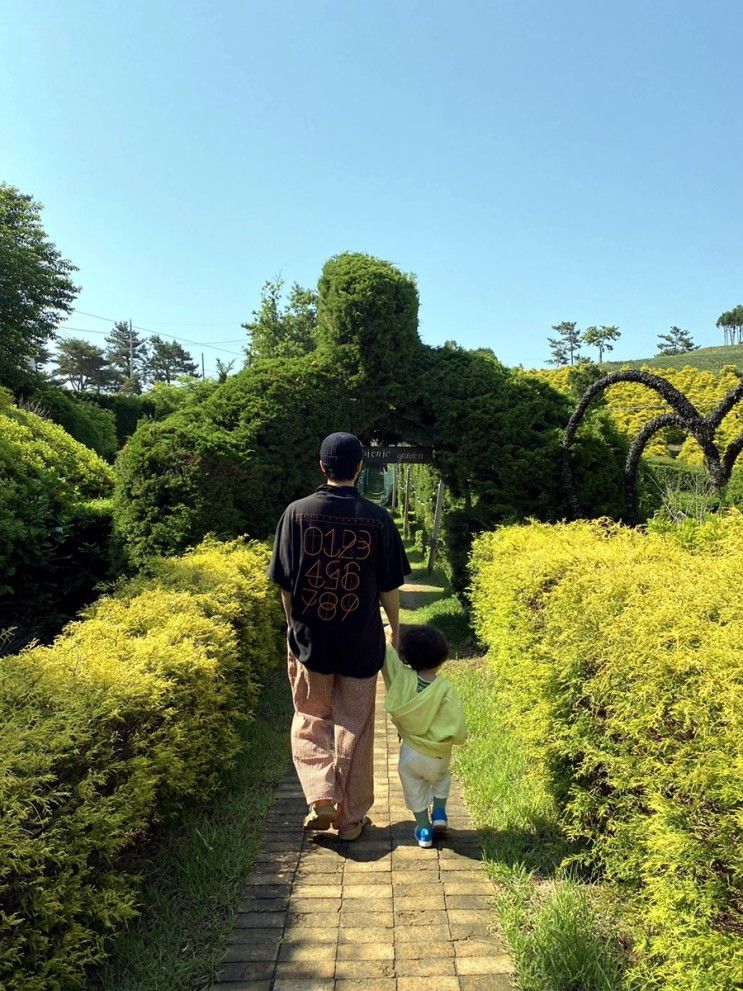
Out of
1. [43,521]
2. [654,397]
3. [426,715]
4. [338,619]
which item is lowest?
[426,715]

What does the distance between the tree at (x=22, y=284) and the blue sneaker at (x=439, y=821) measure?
831 inches

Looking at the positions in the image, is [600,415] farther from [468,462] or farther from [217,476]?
[217,476]

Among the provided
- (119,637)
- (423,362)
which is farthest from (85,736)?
(423,362)

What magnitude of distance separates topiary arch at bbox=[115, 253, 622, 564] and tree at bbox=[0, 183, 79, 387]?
55.8ft

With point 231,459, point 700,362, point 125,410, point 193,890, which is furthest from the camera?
point 700,362

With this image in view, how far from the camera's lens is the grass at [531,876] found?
6.43 feet

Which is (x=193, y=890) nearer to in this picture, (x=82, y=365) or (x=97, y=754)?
(x=97, y=754)

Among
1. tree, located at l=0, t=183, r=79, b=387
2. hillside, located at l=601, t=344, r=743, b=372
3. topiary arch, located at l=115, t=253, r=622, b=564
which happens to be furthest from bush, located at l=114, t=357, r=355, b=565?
hillside, located at l=601, t=344, r=743, b=372

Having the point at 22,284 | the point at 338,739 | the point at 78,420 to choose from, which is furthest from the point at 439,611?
the point at 22,284

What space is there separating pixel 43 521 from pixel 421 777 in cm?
371

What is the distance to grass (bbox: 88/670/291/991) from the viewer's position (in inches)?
79.2

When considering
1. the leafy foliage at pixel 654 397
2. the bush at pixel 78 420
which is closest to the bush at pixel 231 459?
the bush at pixel 78 420

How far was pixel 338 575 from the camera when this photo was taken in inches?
111

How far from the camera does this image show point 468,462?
6684mm
